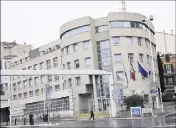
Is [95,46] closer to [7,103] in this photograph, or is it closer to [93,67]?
[93,67]

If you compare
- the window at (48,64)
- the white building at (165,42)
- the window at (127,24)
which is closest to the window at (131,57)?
the window at (127,24)

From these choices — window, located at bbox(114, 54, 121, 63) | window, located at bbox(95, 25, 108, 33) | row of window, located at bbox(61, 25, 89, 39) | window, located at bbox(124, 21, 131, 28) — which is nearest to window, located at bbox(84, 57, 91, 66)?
window, located at bbox(114, 54, 121, 63)

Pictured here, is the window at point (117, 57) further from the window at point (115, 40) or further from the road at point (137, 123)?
the road at point (137, 123)

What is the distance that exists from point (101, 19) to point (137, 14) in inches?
221

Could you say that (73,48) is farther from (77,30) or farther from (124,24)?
(124,24)

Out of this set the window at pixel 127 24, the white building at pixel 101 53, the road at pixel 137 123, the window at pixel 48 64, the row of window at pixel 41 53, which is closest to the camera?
the road at pixel 137 123

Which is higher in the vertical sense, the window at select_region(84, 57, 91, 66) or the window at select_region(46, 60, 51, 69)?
the window at select_region(46, 60, 51, 69)

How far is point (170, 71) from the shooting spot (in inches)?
3408

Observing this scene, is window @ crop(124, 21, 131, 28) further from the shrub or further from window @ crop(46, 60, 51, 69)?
window @ crop(46, 60, 51, 69)

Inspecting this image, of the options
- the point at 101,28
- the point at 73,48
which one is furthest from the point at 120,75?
the point at 73,48

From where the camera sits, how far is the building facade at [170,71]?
85.8 metres

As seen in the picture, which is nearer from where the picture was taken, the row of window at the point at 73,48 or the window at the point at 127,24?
the window at the point at 127,24

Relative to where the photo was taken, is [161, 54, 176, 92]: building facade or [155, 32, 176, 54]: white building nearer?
[161, 54, 176, 92]: building facade

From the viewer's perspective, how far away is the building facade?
282 feet
